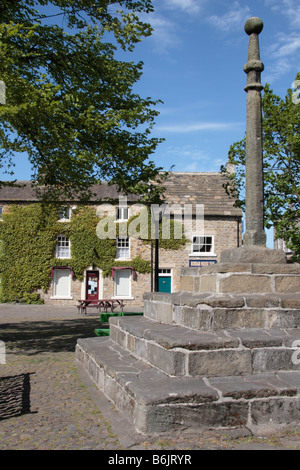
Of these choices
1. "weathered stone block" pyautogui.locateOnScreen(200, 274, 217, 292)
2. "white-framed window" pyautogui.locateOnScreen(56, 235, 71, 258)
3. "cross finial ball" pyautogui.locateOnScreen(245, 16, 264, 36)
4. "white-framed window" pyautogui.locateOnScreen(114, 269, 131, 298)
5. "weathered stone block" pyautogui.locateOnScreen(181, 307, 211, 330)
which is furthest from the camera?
"white-framed window" pyautogui.locateOnScreen(56, 235, 71, 258)

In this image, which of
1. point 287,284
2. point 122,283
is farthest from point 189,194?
point 287,284

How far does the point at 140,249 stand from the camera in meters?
28.6

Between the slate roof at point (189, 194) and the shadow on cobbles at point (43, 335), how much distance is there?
13381 millimetres

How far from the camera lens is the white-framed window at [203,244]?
28578 mm

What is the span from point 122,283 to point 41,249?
590cm

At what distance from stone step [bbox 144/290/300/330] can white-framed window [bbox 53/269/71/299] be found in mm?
23379

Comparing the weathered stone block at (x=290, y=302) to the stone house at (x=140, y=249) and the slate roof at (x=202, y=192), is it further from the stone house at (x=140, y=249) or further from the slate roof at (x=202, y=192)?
the slate roof at (x=202, y=192)

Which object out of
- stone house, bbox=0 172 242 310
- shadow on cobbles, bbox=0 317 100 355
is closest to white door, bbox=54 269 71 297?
stone house, bbox=0 172 242 310

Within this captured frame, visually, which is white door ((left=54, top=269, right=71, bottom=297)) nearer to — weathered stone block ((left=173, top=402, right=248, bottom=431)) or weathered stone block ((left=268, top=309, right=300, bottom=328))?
weathered stone block ((left=268, top=309, right=300, bottom=328))

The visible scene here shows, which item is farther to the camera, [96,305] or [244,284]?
[96,305]

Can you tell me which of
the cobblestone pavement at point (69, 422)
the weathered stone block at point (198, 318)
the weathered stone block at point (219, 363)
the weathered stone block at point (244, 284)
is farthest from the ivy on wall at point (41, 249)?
the weathered stone block at point (219, 363)

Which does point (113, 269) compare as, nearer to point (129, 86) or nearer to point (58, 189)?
point (58, 189)

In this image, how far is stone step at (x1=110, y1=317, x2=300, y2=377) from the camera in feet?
15.9

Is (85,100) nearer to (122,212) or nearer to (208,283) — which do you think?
(208,283)
